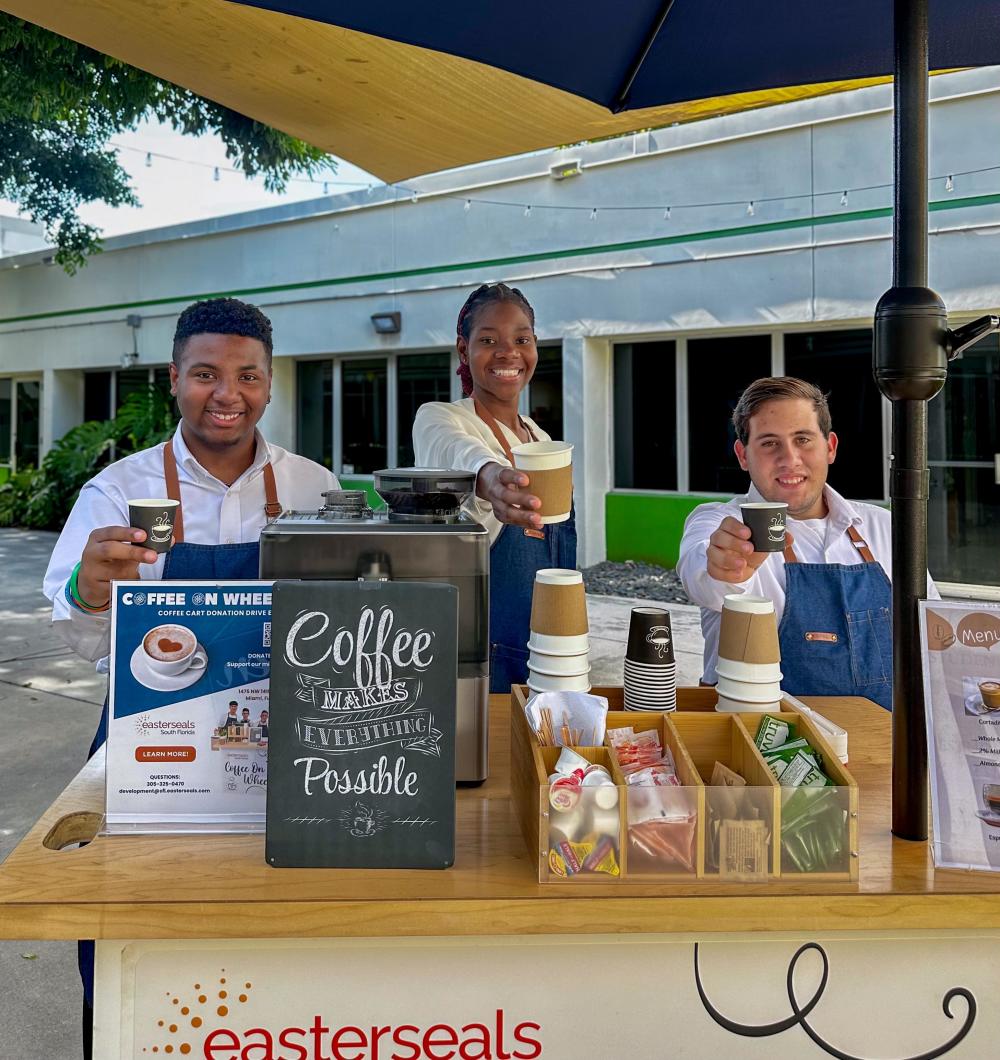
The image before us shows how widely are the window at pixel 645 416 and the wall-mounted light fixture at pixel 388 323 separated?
2.75 meters

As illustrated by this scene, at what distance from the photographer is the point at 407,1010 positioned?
3.88 ft

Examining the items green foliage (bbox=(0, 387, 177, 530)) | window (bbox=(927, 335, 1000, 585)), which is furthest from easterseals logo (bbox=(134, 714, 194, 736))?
green foliage (bbox=(0, 387, 177, 530))

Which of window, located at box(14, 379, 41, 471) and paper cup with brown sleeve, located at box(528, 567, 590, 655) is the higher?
window, located at box(14, 379, 41, 471)

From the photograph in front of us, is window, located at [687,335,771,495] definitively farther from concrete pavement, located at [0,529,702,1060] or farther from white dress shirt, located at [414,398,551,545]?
white dress shirt, located at [414,398,551,545]

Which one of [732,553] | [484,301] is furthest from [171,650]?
[484,301]

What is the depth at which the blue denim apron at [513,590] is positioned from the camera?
7.91 ft

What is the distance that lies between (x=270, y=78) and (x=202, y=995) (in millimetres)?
2271

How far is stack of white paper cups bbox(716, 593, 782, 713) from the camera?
4.88 ft

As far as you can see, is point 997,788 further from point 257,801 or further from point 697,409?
point 697,409

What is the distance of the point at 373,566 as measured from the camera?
1.37 metres

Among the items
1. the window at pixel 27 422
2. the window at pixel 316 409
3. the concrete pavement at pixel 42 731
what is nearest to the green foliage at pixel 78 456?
the window at pixel 27 422

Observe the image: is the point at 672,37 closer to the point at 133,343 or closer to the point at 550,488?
the point at 550,488

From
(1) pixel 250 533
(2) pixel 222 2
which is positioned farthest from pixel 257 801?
(2) pixel 222 2

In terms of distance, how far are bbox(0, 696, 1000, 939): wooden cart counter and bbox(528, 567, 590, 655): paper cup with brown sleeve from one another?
352 mm
